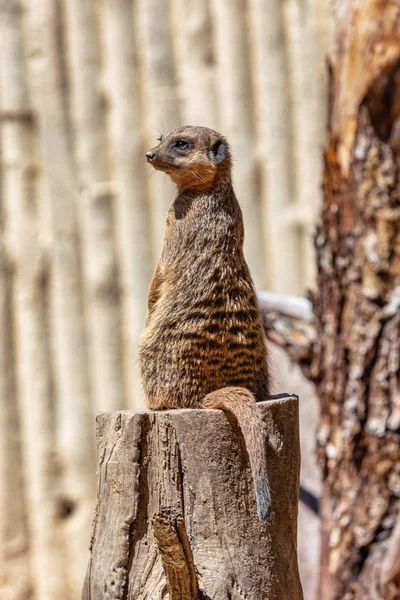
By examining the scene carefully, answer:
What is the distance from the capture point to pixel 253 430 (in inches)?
90.2

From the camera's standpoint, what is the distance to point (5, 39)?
466cm

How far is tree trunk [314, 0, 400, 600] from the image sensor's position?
4207 mm

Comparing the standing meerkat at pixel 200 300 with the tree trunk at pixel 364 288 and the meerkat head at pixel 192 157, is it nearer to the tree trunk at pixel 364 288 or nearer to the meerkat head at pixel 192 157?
the meerkat head at pixel 192 157

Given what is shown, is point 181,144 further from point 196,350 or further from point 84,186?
point 84,186

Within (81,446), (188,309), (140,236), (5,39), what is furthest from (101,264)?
(188,309)

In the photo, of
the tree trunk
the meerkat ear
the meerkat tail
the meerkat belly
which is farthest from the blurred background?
the meerkat tail

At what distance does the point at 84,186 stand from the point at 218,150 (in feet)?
7.45

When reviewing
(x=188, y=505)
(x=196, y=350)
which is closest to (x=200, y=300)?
(x=196, y=350)

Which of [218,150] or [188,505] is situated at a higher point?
[218,150]

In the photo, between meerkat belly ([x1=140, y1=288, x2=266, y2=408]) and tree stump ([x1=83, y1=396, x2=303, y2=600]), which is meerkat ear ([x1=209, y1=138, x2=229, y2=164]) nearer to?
meerkat belly ([x1=140, y1=288, x2=266, y2=408])

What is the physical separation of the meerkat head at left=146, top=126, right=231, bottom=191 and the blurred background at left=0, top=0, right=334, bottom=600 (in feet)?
7.04

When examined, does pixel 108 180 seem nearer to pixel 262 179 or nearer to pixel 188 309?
pixel 262 179

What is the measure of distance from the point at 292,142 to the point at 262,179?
0.82 feet

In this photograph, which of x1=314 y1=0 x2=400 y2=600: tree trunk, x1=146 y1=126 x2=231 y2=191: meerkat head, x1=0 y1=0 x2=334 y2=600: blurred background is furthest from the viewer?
x1=0 y1=0 x2=334 y2=600: blurred background
